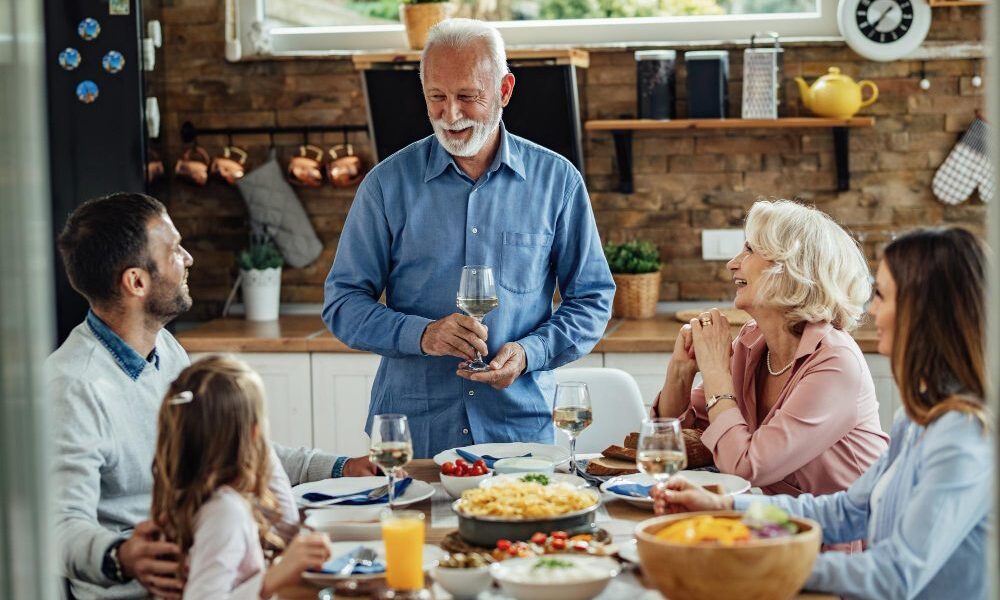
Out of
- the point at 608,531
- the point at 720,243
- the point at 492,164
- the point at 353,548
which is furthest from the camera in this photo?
the point at 720,243

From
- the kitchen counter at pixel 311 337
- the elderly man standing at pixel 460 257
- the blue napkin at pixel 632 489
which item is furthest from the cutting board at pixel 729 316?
the blue napkin at pixel 632 489

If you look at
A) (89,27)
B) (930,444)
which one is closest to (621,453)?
(930,444)

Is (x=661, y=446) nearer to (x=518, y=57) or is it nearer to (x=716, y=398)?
(x=716, y=398)

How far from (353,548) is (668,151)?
293 centimetres

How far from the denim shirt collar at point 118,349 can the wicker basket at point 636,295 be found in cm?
235

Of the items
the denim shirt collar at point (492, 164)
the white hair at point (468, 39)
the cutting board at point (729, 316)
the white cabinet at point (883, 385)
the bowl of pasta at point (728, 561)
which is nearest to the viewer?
the bowl of pasta at point (728, 561)

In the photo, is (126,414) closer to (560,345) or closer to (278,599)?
(278,599)

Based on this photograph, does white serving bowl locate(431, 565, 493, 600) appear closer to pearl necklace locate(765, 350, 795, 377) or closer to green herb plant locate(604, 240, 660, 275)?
pearl necklace locate(765, 350, 795, 377)

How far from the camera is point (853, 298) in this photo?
2451 millimetres

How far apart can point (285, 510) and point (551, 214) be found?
4.01ft

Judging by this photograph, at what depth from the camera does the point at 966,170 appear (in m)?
4.27

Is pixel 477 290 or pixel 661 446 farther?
pixel 477 290

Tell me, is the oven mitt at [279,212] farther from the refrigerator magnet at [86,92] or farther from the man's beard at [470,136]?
the man's beard at [470,136]

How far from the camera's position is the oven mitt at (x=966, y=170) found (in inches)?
167
